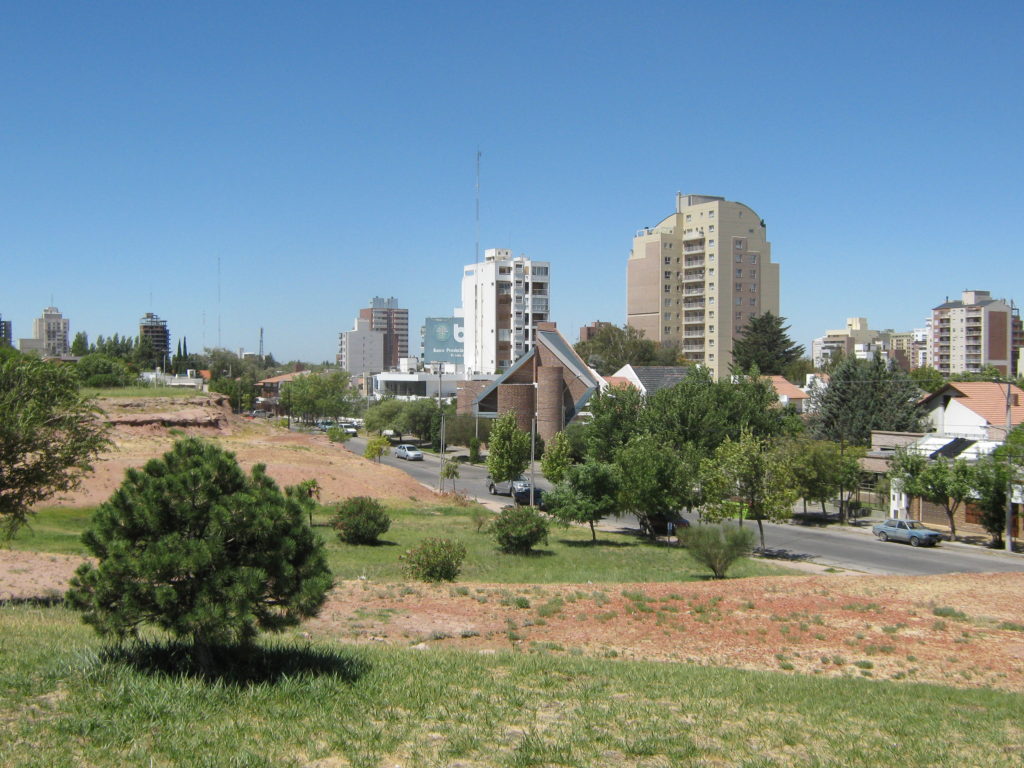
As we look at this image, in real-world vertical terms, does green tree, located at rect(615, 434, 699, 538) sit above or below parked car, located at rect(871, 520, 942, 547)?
above

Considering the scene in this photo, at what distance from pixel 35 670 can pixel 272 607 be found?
8.74 feet

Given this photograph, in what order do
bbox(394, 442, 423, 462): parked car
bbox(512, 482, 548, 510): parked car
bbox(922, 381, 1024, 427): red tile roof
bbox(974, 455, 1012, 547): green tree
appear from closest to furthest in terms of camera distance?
bbox(974, 455, 1012, 547): green tree → bbox(512, 482, 548, 510): parked car → bbox(922, 381, 1024, 427): red tile roof → bbox(394, 442, 423, 462): parked car

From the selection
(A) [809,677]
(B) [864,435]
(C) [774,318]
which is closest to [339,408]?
(C) [774,318]

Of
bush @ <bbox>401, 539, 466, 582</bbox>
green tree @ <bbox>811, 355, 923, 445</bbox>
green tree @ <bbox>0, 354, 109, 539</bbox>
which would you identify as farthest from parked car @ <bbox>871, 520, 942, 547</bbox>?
green tree @ <bbox>0, 354, 109, 539</bbox>

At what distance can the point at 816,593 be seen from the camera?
66.9 ft

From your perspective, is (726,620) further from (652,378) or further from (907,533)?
(652,378)

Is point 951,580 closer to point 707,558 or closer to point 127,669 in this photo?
point 707,558

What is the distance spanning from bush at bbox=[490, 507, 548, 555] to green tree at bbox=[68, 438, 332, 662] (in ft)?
61.5

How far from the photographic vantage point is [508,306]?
111250 millimetres

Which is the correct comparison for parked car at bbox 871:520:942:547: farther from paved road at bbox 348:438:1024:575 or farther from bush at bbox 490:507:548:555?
bush at bbox 490:507:548:555

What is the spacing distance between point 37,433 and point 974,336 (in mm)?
167622

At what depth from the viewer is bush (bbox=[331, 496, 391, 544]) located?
96.7 ft

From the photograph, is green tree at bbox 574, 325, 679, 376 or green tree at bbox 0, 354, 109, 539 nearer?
green tree at bbox 0, 354, 109, 539

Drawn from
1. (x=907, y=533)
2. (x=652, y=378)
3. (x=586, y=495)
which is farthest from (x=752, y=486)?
(x=652, y=378)
